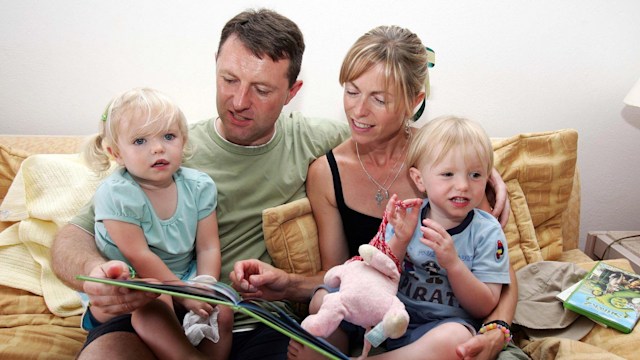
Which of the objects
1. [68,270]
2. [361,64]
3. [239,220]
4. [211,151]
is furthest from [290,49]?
[68,270]

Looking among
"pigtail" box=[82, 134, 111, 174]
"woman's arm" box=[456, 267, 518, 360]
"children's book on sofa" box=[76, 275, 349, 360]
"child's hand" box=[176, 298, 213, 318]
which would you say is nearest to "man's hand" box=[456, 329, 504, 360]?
"woman's arm" box=[456, 267, 518, 360]

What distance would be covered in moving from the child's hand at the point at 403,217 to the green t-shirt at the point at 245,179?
451 mm

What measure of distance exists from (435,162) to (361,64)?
0.35 meters

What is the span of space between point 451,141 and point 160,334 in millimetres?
896

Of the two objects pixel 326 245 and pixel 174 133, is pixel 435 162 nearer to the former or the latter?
pixel 326 245

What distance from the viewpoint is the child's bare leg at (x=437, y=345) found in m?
1.33

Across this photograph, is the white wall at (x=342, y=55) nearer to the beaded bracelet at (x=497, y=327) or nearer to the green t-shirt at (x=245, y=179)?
the green t-shirt at (x=245, y=179)

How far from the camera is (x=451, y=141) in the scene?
1448 millimetres

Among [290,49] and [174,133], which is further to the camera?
[290,49]

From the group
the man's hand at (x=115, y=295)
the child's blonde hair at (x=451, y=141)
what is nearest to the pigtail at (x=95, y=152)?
the man's hand at (x=115, y=295)

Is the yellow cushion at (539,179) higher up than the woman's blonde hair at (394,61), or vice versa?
the woman's blonde hair at (394,61)

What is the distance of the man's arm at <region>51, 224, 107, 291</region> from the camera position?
55.8 inches

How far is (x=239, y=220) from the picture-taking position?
1.71m

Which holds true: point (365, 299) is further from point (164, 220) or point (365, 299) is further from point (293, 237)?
point (164, 220)
